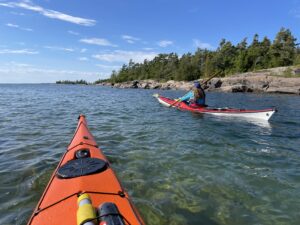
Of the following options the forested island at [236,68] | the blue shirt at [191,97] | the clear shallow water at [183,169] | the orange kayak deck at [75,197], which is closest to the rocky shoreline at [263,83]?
the forested island at [236,68]

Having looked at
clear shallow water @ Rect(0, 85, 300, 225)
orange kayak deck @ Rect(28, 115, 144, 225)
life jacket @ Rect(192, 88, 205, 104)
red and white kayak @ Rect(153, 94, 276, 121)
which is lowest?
clear shallow water @ Rect(0, 85, 300, 225)

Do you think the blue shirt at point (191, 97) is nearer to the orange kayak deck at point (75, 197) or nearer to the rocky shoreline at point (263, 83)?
the orange kayak deck at point (75, 197)

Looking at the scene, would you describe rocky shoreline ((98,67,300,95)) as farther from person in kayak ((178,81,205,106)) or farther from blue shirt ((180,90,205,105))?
person in kayak ((178,81,205,106))

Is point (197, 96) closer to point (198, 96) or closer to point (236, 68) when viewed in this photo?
point (198, 96)

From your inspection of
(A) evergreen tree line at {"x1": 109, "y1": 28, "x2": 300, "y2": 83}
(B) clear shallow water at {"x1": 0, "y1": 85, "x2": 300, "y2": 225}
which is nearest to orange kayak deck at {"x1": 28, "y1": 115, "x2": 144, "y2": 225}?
(B) clear shallow water at {"x1": 0, "y1": 85, "x2": 300, "y2": 225}

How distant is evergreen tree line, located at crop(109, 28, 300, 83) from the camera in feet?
214

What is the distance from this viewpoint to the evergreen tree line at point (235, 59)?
65.1 meters

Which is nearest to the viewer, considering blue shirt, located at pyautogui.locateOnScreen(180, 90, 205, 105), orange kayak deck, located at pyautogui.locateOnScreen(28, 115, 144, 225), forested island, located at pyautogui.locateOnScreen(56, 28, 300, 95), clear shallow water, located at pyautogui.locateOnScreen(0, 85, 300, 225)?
orange kayak deck, located at pyautogui.locateOnScreen(28, 115, 144, 225)

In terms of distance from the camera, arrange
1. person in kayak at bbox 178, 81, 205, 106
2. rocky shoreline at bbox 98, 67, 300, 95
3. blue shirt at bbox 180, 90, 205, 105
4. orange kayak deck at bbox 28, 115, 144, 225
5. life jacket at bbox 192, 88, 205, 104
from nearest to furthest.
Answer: orange kayak deck at bbox 28, 115, 144, 225 < person in kayak at bbox 178, 81, 205, 106 < life jacket at bbox 192, 88, 205, 104 < blue shirt at bbox 180, 90, 205, 105 < rocky shoreline at bbox 98, 67, 300, 95

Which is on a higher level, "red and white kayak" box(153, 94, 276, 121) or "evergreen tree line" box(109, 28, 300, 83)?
"evergreen tree line" box(109, 28, 300, 83)

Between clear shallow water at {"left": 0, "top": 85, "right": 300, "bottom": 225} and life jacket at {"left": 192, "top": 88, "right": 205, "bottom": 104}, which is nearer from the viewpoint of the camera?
clear shallow water at {"left": 0, "top": 85, "right": 300, "bottom": 225}

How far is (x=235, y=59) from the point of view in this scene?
238 feet

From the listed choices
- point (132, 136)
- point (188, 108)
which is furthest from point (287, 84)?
point (132, 136)

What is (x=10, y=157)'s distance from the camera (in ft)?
23.6
